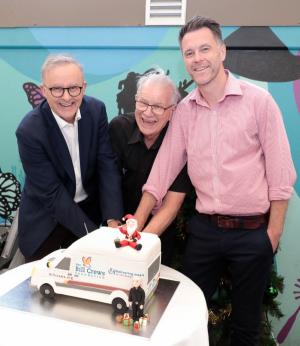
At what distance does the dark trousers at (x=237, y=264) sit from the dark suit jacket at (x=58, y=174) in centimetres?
40

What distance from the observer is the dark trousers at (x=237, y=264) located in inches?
62.7

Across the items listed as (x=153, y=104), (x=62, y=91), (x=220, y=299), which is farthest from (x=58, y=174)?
(x=220, y=299)

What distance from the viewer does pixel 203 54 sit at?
5.04 feet

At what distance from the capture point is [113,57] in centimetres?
251

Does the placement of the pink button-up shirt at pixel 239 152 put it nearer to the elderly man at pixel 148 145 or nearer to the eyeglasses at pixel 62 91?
the elderly man at pixel 148 145

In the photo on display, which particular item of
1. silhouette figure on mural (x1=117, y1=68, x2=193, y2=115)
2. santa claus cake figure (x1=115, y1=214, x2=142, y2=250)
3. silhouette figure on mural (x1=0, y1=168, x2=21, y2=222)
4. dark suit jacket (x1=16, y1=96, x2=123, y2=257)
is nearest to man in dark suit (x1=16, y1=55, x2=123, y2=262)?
dark suit jacket (x1=16, y1=96, x2=123, y2=257)

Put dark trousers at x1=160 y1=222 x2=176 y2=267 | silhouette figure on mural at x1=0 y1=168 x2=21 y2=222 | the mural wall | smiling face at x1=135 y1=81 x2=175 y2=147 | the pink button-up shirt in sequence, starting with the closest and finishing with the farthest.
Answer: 1. the pink button-up shirt
2. smiling face at x1=135 y1=81 x2=175 y2=147
3. dark trousers at x1=160 y1=222 x2=176 y2=267
4. the mural wall
5. silhouette figure on mural at x1=0 y1=168 x2=21 y2=222

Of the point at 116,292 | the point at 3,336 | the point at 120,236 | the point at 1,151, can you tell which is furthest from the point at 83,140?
the point at 1,151

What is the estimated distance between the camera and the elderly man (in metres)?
1.68

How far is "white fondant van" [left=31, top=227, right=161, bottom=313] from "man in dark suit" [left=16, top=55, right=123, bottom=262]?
459 mm

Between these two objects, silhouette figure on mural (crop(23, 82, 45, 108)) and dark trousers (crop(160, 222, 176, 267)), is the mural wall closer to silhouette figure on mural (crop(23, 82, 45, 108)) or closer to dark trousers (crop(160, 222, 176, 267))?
silhouette figure on mural (crop(23, 82, 45, 108))

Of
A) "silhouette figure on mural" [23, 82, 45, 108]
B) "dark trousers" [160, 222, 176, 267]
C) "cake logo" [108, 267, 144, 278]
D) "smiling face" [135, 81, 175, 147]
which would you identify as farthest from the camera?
"silhouette figure on mural" [23, 82, 45, 108]

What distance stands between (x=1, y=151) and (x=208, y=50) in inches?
71.5

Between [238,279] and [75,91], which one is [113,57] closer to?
[75,91]
